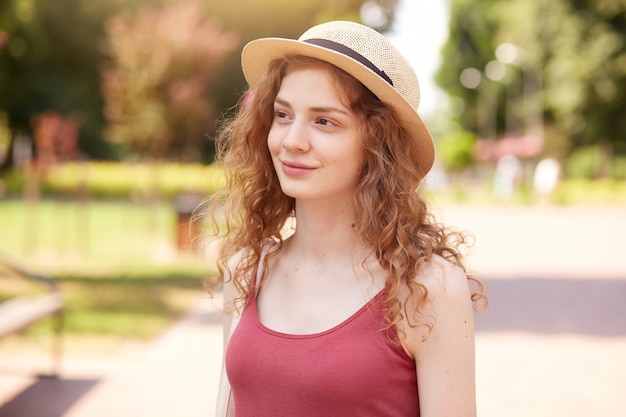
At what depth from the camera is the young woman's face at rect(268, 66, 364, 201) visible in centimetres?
204

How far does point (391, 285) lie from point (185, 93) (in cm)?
1197

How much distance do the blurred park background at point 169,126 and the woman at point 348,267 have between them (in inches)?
64.1

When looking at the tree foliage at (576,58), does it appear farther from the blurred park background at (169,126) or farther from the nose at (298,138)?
the nose at (298,138)

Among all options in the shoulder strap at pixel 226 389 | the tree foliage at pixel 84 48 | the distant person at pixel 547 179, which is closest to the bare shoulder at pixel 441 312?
the shoulder strap at pixel 226 389

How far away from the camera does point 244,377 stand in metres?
2.03

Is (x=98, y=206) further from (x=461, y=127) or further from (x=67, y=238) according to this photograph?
(x=461, y=127)

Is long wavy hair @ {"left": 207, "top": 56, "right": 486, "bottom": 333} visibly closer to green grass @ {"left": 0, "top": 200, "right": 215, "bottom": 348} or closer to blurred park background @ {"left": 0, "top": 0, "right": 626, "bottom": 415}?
blurred park background @ {"left": 0, "top": 0, "right": 626, "bottom": 415}

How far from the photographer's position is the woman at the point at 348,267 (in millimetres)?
1923

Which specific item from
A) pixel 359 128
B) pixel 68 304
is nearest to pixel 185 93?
pixel 68 304

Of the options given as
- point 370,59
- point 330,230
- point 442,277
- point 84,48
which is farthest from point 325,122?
point 84,48

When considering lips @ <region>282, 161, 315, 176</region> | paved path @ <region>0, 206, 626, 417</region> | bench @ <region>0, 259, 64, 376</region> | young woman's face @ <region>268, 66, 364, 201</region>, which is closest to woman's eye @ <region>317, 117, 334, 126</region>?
young woman's face @ <region>268, 66, 364, 201</region>

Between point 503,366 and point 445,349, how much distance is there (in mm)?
5019

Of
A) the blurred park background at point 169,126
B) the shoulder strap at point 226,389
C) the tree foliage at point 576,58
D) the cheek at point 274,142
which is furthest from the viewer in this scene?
the tree foliage at point 576,58

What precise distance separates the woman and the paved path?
1177 mm
